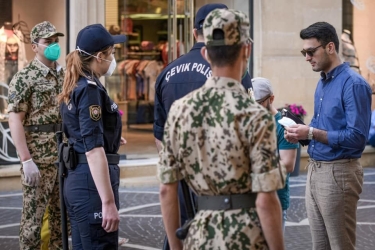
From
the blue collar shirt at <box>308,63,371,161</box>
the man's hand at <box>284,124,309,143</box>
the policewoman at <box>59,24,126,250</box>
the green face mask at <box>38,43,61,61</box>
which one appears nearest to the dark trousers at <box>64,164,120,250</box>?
the policewoman at <box>59,24,126,250</box>

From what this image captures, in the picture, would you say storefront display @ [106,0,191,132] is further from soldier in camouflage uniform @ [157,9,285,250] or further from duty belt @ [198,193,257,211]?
duty belt @ [198,193,257,211]

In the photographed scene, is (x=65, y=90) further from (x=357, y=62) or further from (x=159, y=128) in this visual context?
(x=357, y=62)

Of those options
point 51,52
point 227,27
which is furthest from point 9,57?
point 227,27

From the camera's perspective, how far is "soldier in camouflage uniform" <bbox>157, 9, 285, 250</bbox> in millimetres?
3713

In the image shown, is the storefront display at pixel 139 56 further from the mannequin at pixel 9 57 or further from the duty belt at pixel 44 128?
the duty belt at pixel 44 128

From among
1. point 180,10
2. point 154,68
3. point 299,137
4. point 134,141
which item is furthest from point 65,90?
point 154,68

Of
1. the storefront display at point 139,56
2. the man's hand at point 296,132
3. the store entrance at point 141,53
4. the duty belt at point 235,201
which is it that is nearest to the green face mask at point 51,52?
the man's hand at point 296,132

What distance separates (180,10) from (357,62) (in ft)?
11.2

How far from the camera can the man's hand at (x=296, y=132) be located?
5.66 m

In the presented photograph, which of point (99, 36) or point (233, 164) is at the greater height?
point (99, 36)

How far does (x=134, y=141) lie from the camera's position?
15.1 meters

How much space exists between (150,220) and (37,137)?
280 centimetres

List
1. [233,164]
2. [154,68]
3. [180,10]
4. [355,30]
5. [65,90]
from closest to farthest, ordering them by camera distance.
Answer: [233,164] < [65,90] < [180,10] < [355,30] < [154,68]

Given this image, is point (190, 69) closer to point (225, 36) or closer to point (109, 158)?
point (109, 158)
